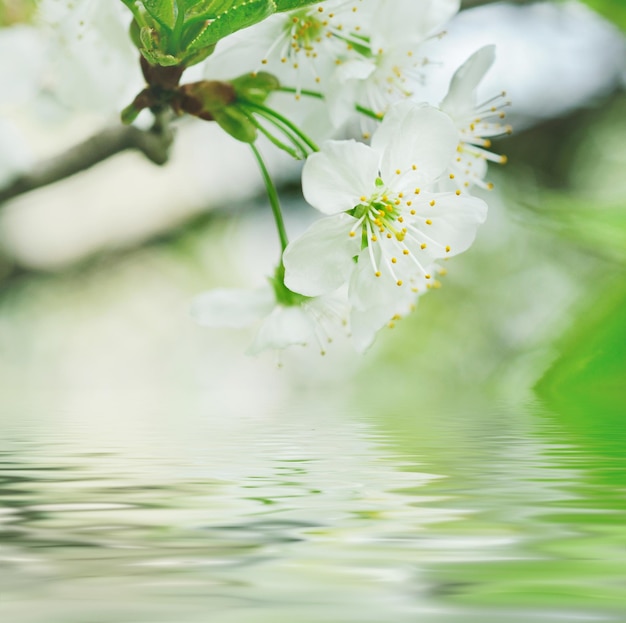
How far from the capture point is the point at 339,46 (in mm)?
585

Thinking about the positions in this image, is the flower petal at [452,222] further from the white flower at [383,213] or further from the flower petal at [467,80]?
the flower petal at [467,80]

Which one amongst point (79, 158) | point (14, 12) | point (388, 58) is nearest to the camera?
point (388, 58)

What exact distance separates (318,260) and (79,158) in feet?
0.98

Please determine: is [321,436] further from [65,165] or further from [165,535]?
[165,535]

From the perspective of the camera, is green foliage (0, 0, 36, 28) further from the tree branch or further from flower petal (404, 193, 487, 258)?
flower petal (404, 193, 487, 258)

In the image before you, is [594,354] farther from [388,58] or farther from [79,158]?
[79,158]

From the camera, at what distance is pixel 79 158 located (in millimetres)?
738

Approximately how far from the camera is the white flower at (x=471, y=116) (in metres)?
0.59

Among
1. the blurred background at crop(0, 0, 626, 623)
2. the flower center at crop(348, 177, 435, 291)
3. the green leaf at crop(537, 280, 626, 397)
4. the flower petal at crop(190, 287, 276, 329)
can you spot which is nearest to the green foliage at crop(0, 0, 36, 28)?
the blurred background at crop(0, 0, 626, 623)

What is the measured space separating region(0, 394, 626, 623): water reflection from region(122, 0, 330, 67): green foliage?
195 mm

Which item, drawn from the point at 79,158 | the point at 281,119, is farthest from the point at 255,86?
the point at 79,158

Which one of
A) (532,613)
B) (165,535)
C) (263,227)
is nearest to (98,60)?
(165,535)

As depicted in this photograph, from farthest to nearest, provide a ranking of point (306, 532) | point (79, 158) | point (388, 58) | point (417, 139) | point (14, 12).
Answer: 1. point (14, 12)
2. point (79, 158)
3. point (388, 58)
4. point (417, 139)
5. point (306, 532)

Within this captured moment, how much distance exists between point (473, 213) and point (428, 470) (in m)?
0.14
